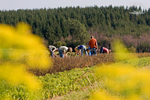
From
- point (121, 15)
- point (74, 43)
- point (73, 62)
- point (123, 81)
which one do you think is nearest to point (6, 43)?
point (123, 81)

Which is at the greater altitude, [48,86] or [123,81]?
[123,81]

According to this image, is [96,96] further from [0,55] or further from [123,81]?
[0,55]

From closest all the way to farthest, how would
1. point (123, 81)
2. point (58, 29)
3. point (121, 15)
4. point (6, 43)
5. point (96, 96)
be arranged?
point (6, 43), point (96, 96), point (123, 81), point (58, 29), point (121, 15)

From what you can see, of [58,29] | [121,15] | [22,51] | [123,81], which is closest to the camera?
[22,51]

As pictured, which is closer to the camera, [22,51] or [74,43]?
[22,51]

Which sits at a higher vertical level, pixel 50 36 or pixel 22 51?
pixel 22 51

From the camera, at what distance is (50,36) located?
6831 centimetres

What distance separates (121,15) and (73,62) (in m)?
105

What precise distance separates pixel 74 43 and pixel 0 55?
211 ft

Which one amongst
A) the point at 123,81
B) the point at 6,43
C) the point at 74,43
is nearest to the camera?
the point at 6,43

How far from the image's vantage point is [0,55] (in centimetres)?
125

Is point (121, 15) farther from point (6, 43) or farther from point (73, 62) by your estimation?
point (6, 43)

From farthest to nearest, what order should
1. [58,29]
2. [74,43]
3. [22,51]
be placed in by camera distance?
[58,29] → [74,43] → [22,51]

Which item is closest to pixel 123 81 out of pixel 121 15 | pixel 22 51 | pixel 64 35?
pixel 22 51
